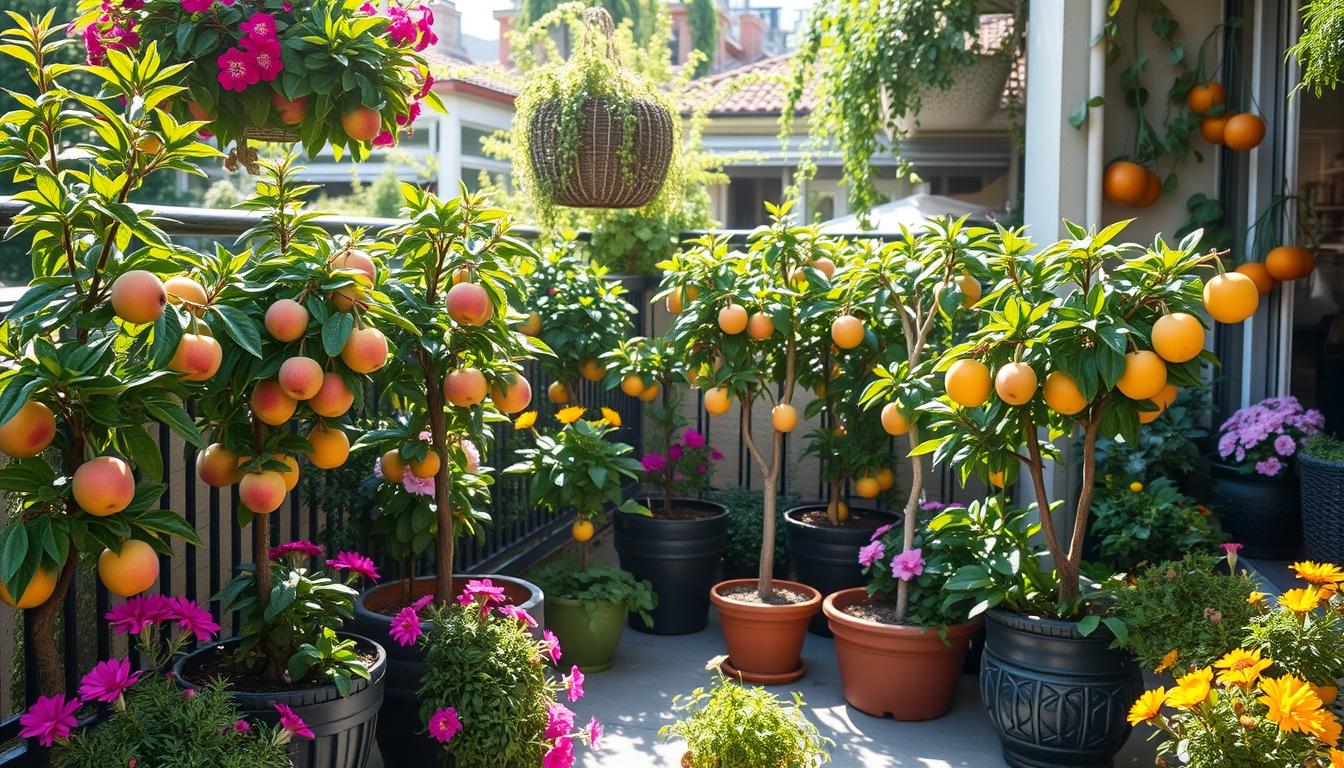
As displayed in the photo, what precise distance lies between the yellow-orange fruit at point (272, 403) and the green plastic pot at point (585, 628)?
198cm

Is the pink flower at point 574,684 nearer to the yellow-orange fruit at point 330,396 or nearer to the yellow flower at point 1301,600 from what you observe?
the yellow-orange fruit at point 330,396

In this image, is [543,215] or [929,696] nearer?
[929,696]

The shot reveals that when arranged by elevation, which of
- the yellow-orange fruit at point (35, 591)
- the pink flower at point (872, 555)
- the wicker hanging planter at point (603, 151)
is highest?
the wicker hanging planter at point (603, 151)

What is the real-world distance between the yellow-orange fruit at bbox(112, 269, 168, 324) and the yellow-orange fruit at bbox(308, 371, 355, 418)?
0.40 metres

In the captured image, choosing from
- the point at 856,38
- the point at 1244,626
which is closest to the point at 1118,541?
the point at 1244,626

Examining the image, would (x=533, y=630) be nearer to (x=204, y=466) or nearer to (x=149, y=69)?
(x=204, y=466)

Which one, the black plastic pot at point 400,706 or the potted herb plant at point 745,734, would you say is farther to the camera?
the black plastic pot at point 400,706

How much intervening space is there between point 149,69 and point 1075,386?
2.12 m

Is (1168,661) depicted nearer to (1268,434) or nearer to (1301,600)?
(1301,600)

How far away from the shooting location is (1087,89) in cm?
461

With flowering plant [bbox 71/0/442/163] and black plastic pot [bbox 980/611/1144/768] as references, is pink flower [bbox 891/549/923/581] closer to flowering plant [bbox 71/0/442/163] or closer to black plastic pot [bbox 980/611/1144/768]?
black plastic pot [bbox 980/611/1144/768]

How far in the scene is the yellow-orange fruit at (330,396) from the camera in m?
2.30

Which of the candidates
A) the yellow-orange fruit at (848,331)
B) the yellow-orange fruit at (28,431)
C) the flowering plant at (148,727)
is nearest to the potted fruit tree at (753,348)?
the yellow-orange fruit at (848,331)

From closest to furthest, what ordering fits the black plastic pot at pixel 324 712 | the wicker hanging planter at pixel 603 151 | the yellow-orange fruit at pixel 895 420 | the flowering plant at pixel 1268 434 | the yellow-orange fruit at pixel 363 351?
the yellow-orange fruit at pixel 363 351
the black plastic pot at pixel 324 712
the yellow-orange fruit at pixel 895 420
the flowering plant at pixel 1268 434
the wicker hanging planter at pixel 603 151
